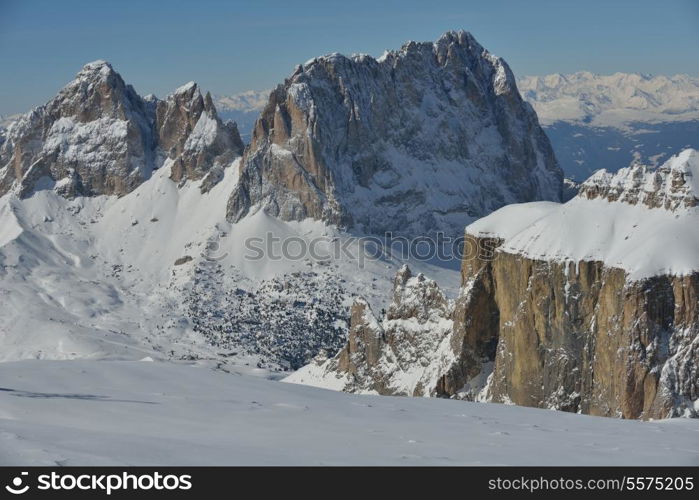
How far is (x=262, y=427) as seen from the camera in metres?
36.7

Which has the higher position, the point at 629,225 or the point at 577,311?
Result: the point at 629,225

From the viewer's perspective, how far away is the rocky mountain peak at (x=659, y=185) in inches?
3258

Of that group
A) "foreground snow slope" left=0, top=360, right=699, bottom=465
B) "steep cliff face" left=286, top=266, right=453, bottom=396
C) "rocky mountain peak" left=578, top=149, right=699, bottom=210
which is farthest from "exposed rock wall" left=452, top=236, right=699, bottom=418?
"foreground snow slope" left=0, top=360, right=699, bottom=465

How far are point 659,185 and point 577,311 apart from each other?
14095 millimetres

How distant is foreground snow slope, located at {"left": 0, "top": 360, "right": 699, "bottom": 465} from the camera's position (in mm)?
29672

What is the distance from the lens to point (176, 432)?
34.0 m

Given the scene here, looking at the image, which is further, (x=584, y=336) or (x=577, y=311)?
(x=577, y=311)

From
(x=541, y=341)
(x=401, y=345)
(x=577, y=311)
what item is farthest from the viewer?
(x=401, y=345)

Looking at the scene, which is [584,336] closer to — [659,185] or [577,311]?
[577,311]

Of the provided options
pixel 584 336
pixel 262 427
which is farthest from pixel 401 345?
pixel 262 427

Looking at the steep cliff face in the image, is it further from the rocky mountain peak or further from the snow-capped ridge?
the rocky mountain peak

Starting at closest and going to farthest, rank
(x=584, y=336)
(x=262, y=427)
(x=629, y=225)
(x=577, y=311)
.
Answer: (x=262, y=427), (x=629, y=225), (x=584, y=336), (x=577, y=311)

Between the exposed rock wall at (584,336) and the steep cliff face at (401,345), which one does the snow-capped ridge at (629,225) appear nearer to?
the exposed rock wall at (584,336)
